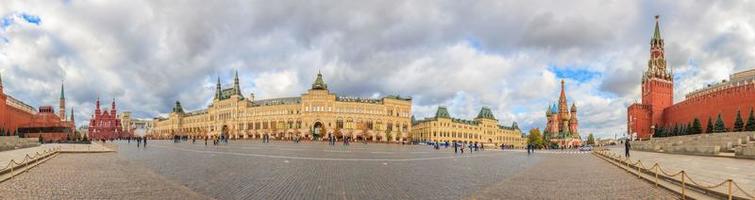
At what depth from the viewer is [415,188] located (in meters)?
12.4

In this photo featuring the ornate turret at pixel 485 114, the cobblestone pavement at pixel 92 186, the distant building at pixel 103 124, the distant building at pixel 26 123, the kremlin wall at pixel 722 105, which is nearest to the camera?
the cobblestone pavement at pixel 92 186

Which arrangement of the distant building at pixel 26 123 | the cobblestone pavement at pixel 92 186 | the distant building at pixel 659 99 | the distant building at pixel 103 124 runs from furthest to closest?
the distant building at pixel 103 124 < the distant building at pixel 659 99 < the distant building at pixel 26 123 < the cobblestone pavement at pixel 92 186

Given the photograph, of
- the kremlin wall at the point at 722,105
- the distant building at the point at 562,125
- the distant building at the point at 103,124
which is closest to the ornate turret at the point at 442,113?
the distant building at the point at 562,125

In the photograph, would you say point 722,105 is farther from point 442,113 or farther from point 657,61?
point 442,113

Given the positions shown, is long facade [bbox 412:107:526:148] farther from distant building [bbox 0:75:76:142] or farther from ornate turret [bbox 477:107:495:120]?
distant building [bbox 0:75:76:142]

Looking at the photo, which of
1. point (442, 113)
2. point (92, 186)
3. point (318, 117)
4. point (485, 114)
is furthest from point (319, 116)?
point (92, 186)

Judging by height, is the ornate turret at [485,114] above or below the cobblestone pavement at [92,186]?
above

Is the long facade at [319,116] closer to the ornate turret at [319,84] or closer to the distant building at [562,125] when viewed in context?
the ornate turret at [319,84]

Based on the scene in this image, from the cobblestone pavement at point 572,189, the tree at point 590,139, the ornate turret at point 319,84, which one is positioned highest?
the ornate turret at point 319,84

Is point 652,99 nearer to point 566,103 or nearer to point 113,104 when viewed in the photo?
point 566,103

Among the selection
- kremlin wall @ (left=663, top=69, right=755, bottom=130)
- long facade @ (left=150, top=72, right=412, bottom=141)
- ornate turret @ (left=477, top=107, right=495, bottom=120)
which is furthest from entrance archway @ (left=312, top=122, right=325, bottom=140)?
kremlin wall @ (left=663, top=69, right=755, bottom=130)

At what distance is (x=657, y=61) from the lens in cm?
10238

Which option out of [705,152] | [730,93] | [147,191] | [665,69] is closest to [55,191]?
[147,191]

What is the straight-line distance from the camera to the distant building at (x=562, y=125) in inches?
5026
